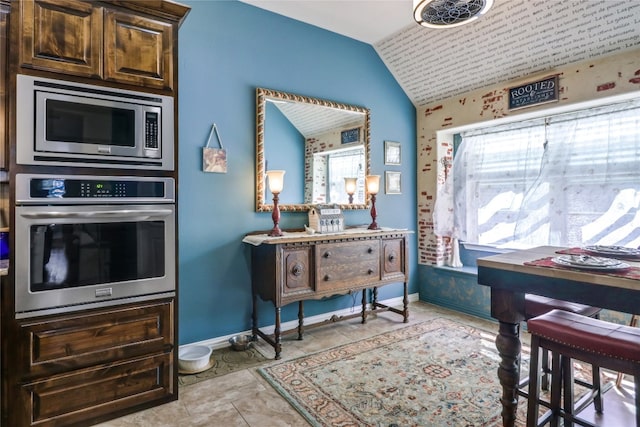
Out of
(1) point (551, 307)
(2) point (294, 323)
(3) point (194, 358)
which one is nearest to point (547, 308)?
(1) point (551, 307)

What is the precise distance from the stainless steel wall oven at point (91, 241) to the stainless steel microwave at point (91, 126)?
11 centimetres

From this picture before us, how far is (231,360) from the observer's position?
280cm

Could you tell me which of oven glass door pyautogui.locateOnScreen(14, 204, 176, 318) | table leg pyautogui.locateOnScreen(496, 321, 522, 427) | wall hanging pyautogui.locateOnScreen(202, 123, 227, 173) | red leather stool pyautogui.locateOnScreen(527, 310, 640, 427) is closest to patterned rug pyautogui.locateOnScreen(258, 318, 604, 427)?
table leg pyautogui.locateOnScreen(496, 321, 522, 427)

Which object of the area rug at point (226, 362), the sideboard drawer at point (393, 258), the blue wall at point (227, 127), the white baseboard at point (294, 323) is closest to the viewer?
the area rug at point (226, 362)

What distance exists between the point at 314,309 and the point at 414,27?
2967 mm

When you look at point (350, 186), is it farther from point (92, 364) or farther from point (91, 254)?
point (92, 364)

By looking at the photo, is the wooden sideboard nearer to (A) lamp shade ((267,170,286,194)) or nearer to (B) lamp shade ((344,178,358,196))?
(A) lamp shade ((267,170,286,194))

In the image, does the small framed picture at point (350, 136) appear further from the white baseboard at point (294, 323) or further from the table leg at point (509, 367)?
the table leg at point (509, 367)

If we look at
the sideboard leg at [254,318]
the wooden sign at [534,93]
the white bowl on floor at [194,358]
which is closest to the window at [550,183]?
the wooden sign at [534,93]

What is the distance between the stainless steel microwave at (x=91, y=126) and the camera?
1.81 metres

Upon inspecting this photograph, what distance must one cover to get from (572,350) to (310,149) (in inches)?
99.7

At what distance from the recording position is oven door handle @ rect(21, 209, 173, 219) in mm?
1816

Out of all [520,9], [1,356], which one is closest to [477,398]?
[1,356]

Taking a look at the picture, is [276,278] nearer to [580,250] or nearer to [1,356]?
[1,356]
